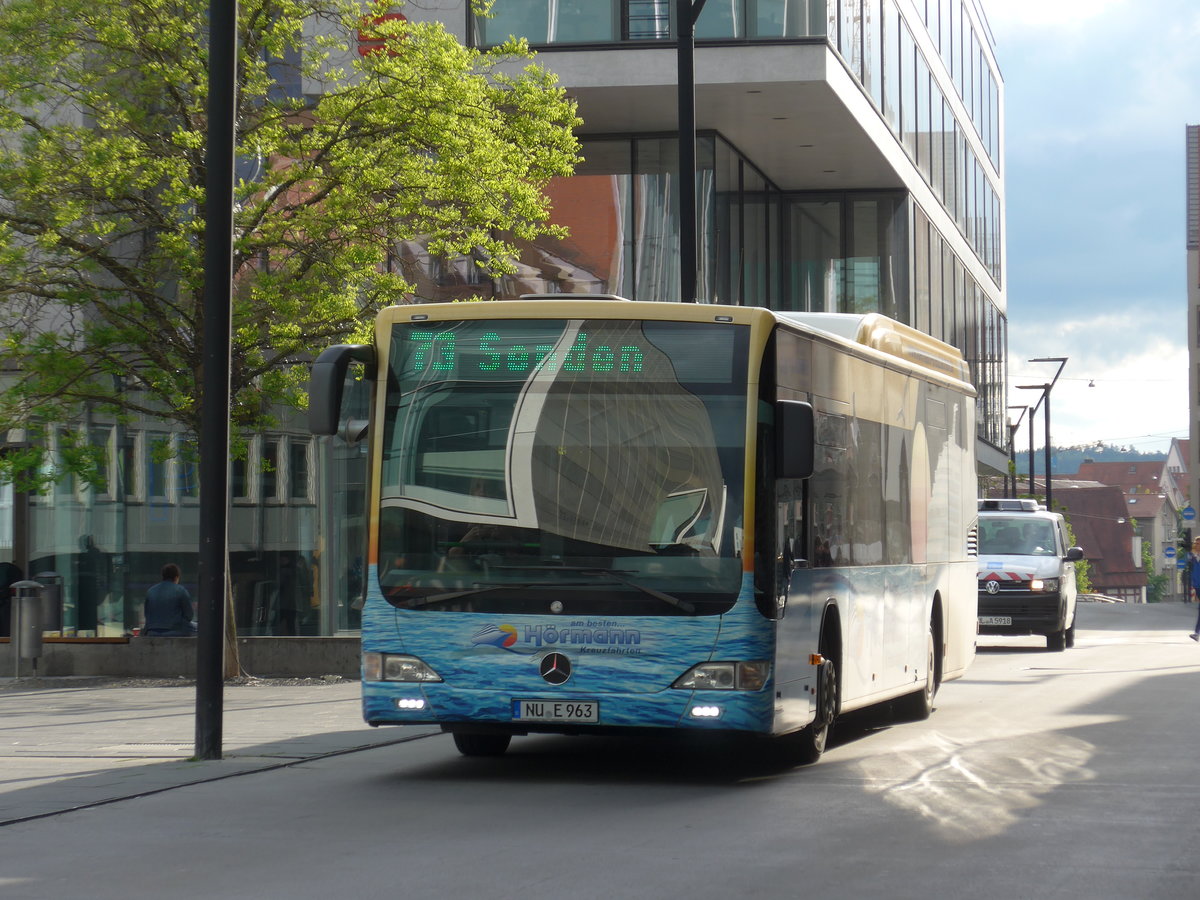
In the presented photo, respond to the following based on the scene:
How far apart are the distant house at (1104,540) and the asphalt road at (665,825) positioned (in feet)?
418

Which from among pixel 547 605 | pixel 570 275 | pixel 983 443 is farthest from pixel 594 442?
pixel 983 443

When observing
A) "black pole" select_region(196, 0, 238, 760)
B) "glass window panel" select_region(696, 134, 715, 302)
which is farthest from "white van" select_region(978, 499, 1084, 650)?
"black pole" select_region(196, 0, 238, 760)

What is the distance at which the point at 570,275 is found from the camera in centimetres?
2781

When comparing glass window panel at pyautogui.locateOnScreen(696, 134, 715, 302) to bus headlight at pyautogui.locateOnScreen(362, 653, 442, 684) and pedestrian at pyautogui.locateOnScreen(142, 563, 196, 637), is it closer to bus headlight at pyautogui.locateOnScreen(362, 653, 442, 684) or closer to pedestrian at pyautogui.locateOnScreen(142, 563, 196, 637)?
pedestrian at pyautogui.locateOnScreen(142, 563, 196, 637)

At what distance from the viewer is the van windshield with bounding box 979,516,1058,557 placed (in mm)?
29250

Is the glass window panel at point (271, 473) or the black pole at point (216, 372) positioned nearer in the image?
the black pole at point (216, 372)

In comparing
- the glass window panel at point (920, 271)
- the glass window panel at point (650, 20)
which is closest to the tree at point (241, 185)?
the glass window panel at point (650, 20)

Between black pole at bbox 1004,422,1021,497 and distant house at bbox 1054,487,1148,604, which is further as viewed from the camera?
distant house at bbox 1054,487,1148,604

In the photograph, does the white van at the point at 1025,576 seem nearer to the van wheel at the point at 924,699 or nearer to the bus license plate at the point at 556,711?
the van wheel at the point at 924,699

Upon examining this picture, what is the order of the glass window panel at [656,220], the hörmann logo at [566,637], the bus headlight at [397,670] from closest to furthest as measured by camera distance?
1. the hörmann logo at [566,637]
2. the bus headlight at [397,670]
3. the glass window panel at [656,220]

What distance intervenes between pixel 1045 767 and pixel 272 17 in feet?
40.9

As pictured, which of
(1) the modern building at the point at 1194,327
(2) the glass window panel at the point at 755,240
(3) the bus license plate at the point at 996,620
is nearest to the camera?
(3) the bus license plate at the point at 996,620

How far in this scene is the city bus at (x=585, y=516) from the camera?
10789 mm

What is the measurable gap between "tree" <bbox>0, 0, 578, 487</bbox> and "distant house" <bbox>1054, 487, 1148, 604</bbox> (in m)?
122
